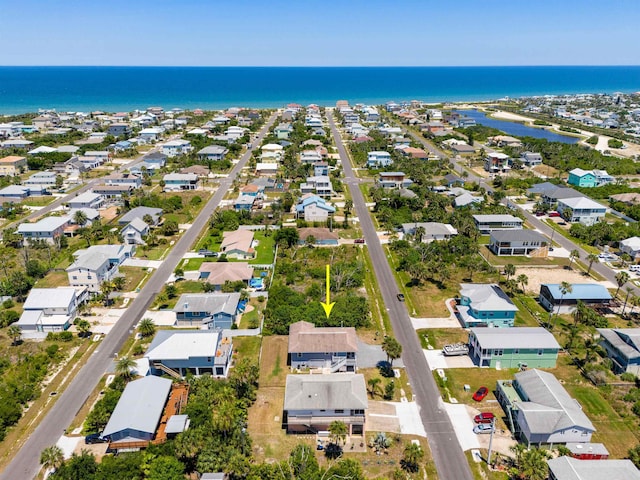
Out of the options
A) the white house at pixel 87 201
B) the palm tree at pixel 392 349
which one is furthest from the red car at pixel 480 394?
the white house at pixel 87 201

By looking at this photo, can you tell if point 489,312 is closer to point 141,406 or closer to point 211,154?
point 141,406

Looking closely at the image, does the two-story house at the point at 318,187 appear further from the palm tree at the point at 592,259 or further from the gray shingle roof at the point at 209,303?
the palm tree at the point at 592,259

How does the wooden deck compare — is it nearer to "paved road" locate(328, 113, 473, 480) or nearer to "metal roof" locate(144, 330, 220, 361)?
"metal roof" locate(144, 330, 220, 361)

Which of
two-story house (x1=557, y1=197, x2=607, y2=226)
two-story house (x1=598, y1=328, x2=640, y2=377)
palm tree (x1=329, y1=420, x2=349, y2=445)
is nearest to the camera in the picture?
palm tree (x1=329, y1=420, x2=349, y2=445)

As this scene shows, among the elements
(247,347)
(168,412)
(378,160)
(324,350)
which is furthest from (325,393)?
(378,160)

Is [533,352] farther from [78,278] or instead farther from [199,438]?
[78,278]

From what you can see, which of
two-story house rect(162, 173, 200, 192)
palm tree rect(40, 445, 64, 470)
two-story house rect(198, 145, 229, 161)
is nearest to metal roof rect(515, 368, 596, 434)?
palm tree rect(40, 445, 64, 470)
